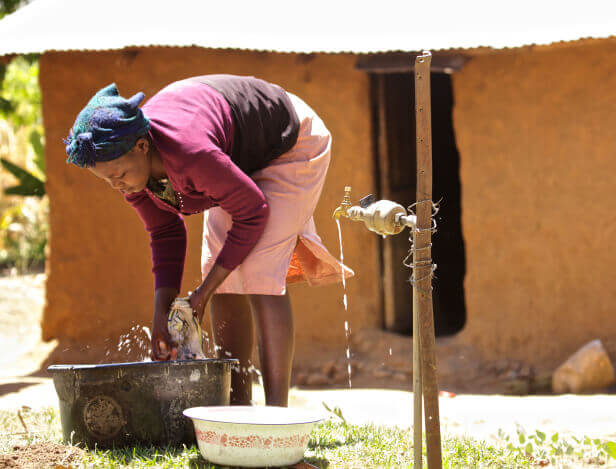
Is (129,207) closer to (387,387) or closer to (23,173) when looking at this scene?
(387,387)

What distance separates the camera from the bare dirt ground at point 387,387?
13.8 feet

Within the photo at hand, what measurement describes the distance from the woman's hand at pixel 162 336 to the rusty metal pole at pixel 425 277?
103 cm

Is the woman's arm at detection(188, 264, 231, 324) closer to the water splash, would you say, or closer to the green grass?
the green grass

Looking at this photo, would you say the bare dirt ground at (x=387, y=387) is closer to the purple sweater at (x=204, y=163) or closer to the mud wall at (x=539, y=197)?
the mud wall at (x=539, y=197)

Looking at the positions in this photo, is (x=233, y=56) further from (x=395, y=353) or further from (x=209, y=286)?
(x=209, y=286)

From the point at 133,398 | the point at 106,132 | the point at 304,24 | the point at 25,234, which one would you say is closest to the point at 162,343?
the point at 133,398

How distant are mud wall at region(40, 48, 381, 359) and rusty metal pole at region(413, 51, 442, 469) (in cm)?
357

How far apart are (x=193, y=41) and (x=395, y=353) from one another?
2.72m

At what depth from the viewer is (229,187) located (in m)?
2.81

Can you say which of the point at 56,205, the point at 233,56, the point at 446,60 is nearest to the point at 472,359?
the point at 446,60

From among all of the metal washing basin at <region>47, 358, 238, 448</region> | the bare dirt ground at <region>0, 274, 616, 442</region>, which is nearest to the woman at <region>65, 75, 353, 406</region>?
the metal washing basin at <region>47, 358, 238, 448</region>

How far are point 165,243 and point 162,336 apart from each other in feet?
1.33

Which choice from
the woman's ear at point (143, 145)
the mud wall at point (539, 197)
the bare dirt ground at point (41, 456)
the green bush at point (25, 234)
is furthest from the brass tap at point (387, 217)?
the green bush at point (25, 234)

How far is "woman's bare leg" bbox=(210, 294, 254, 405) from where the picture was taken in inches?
133
